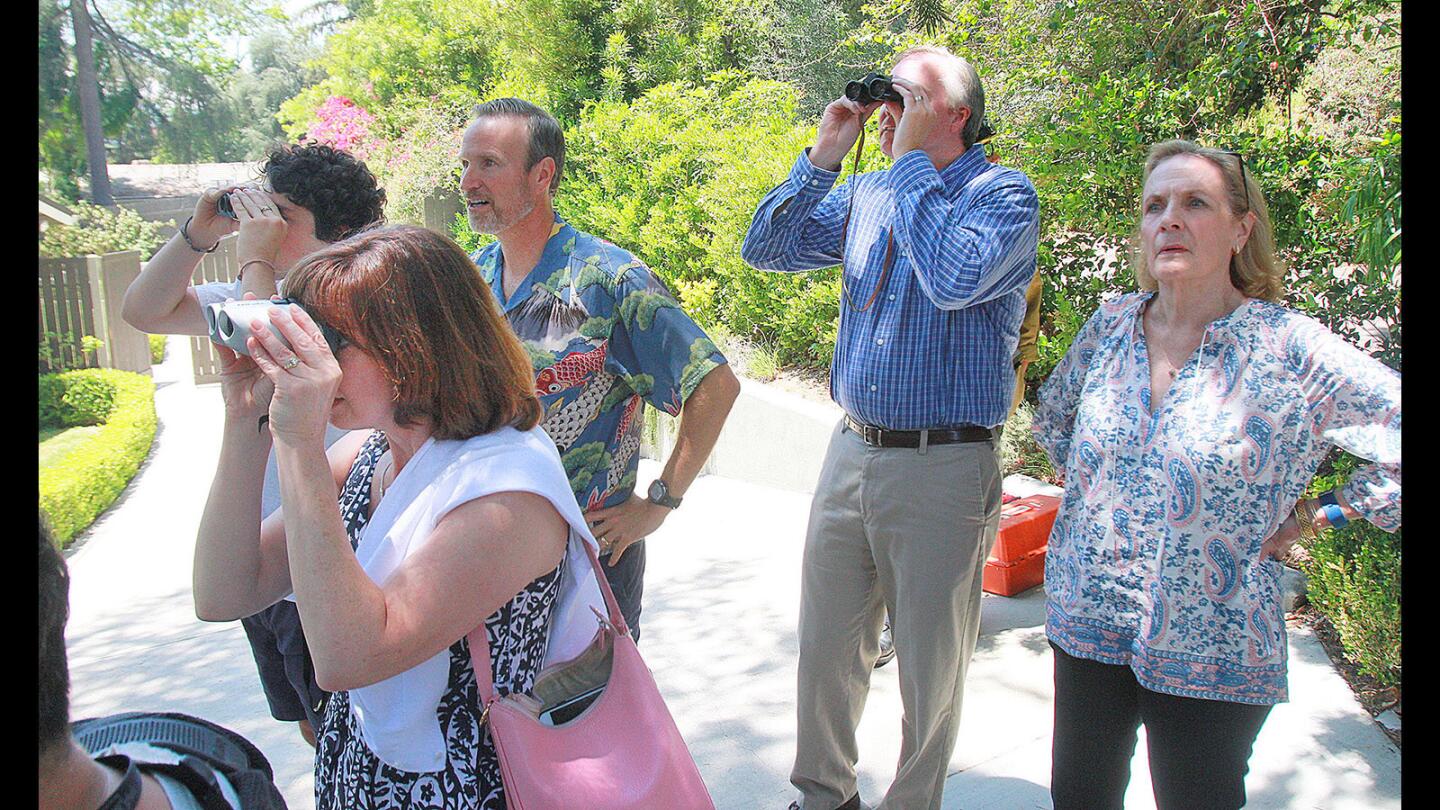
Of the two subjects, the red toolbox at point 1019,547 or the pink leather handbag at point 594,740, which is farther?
the red toolbox at point 1019,547

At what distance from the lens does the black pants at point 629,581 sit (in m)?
2.79

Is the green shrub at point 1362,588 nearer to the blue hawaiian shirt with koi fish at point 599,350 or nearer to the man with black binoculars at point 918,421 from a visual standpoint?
the man with black binoculars at point 918,421

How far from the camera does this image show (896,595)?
2742mm

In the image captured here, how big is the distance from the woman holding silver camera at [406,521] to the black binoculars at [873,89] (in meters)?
1.46

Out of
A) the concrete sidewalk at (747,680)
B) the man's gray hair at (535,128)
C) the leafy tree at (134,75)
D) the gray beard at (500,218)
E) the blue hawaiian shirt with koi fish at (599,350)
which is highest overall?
the leafy tree at (134,75)

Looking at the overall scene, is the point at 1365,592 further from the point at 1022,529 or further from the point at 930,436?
the point at 930,436

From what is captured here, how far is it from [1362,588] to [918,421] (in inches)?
71.2

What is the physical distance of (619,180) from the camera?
9539 mm

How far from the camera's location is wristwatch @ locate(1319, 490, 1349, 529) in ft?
7.09

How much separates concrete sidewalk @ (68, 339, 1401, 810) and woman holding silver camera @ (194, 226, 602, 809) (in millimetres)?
1878

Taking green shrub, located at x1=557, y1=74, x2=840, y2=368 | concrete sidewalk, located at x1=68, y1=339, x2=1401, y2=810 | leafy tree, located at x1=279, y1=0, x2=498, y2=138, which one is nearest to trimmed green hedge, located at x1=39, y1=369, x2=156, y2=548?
concrete sidewalk, located at x1=68, y1=339, x2=1401, y2=810

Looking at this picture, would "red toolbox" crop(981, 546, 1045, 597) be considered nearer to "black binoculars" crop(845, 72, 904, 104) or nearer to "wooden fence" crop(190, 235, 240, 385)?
"black binoculars" crop(845, 72, 904, 104)

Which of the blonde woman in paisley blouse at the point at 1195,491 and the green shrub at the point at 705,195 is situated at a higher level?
the green shrub at the point at 705,195

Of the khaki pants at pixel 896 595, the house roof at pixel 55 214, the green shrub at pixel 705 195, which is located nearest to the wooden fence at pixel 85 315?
the house roof at pixel 55 214
